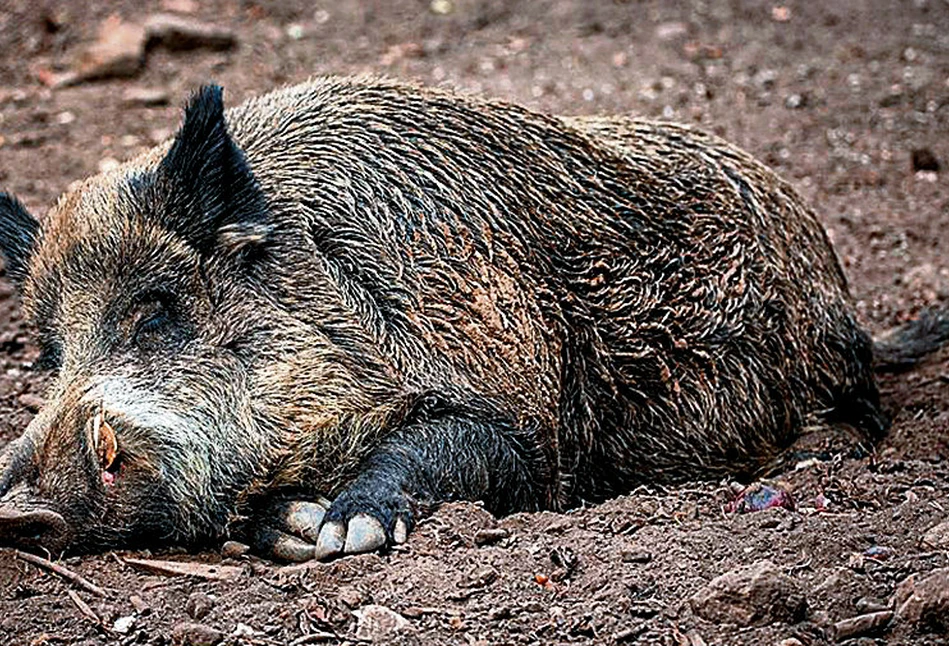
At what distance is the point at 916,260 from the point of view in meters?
9.39

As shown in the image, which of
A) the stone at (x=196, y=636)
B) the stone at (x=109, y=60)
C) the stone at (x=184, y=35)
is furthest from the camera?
the stone at (x=184, y=35)

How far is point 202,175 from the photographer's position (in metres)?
5.37

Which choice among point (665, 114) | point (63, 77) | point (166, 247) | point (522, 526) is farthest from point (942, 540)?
point (63, 77)

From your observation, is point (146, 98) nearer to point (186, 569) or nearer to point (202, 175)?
point (202, 175)

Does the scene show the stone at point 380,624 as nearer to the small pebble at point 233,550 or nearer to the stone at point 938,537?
the small pebble at point 233,550

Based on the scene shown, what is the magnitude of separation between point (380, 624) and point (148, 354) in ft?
4.93

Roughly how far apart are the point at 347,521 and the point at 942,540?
2050mm

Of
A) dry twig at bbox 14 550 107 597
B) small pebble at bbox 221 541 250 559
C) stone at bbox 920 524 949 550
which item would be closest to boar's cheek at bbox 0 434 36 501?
dry twig at bbox 14 550 107 597

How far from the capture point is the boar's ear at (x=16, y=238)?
19.2ft

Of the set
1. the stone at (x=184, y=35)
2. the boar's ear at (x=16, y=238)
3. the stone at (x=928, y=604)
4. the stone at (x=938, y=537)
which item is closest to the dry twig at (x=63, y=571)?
the boar's ear at (x=16, y=238)

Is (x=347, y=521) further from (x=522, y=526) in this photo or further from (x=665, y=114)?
(x=665, y=114)

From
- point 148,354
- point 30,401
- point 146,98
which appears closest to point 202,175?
point 148,354

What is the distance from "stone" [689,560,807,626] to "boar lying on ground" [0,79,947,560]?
4.22ft

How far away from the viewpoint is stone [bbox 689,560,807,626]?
13.7 feet
